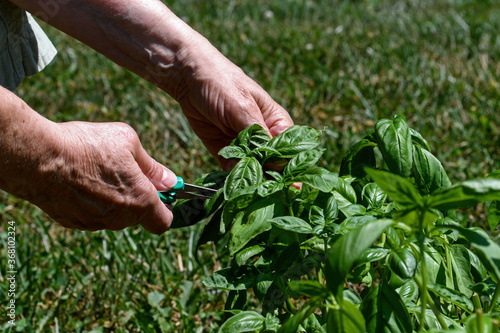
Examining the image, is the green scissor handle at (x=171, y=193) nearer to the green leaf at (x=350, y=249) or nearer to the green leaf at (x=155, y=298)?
the green leaf at (x=155, y=298)

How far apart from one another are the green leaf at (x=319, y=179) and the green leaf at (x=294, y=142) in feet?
0.50

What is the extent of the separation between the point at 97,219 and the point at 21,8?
779mm

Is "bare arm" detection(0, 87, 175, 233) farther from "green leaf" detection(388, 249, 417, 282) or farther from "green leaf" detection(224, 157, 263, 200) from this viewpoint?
"green leaf" detection(388, 249, 417, 282)

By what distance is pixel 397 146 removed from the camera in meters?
1.19

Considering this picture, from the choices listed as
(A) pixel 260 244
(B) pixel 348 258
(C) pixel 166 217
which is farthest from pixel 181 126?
(B) pixel 348 258

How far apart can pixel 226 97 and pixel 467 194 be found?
3.26 ft

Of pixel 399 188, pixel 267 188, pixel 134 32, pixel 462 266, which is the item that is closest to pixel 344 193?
pixel 267 188

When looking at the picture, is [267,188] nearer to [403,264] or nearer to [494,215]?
[403,264]

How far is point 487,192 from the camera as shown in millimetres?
746

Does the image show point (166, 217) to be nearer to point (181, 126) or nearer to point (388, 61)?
point (181, 126)

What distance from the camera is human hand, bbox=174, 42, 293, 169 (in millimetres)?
1650

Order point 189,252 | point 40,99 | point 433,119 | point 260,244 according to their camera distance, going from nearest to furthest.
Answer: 1. point 260,244
2. point 189,252
3. point 433,119
4. point 40,99

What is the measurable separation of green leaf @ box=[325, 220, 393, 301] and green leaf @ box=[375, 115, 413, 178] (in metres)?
0.44

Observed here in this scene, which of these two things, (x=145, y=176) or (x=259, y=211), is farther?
(x=145, y=176)
